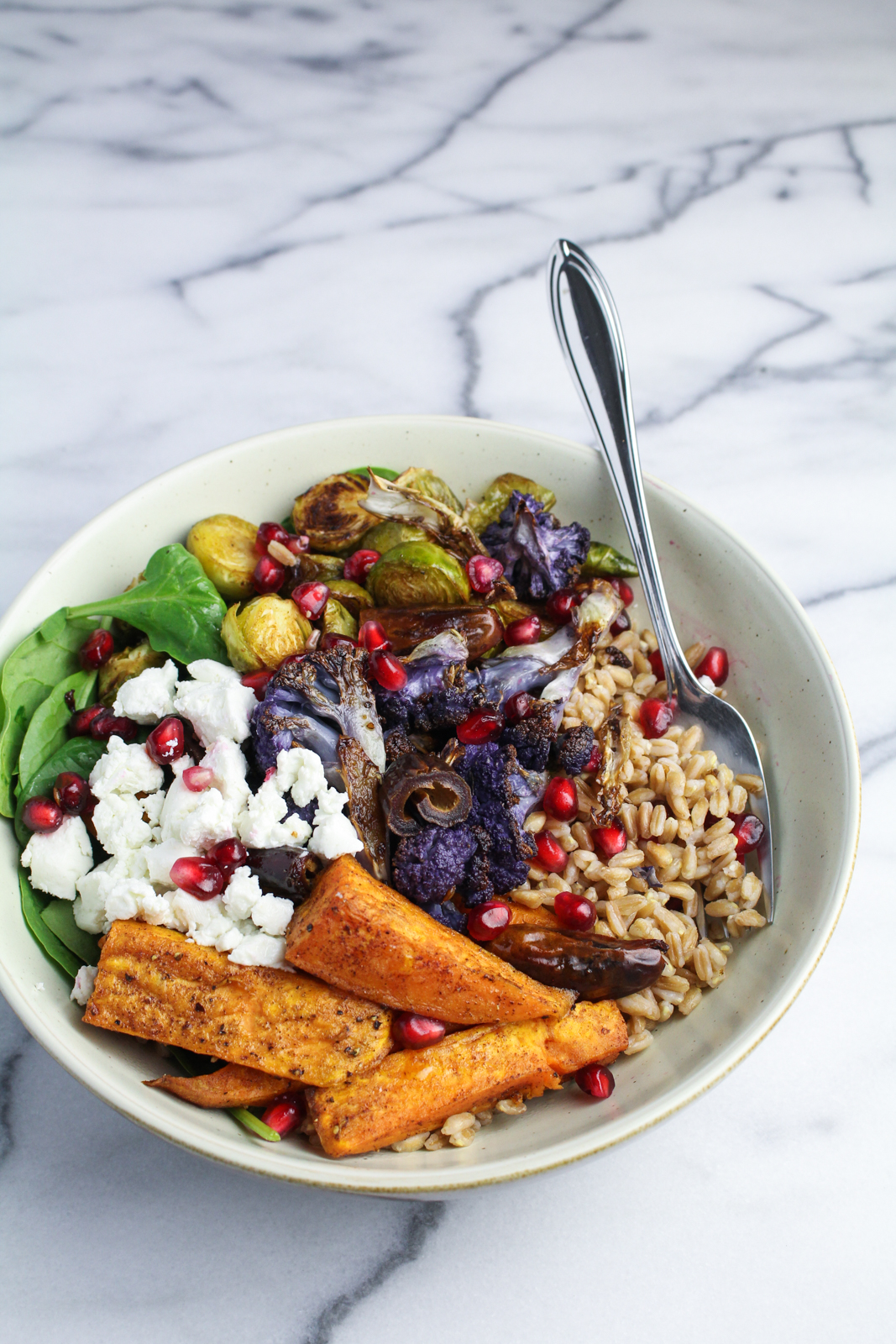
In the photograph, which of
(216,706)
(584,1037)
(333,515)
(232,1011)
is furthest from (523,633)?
(232,1011)

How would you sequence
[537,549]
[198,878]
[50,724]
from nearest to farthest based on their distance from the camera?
[198,878] → [50,724] → [537,549]

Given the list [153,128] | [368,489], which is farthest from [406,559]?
[153,128]

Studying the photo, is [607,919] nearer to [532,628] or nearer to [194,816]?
[532,628]

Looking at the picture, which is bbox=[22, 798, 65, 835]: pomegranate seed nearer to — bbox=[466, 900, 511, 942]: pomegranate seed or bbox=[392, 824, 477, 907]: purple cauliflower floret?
bbox=[392, 824, 477, 907]: purple cauliflower floret

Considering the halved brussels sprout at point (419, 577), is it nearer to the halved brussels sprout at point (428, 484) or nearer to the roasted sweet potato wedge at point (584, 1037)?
the halved brussels sprout at point (428, 484)

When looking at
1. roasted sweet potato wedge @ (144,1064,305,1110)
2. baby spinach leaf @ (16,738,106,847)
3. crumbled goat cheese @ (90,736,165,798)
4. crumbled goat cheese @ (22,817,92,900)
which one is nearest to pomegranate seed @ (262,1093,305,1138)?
roasted sweet potato wedge @ (144,1064,305,1110)

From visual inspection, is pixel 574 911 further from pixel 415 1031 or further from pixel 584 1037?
pixel 415 1031
